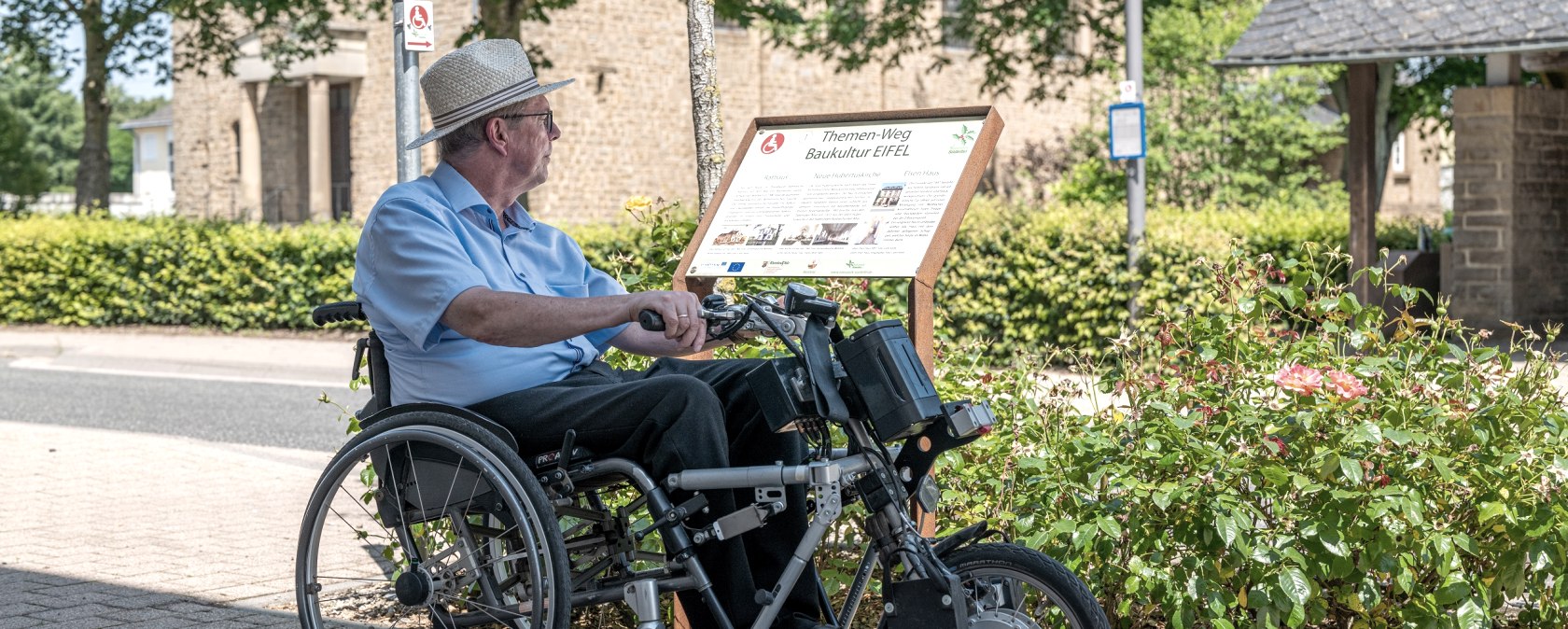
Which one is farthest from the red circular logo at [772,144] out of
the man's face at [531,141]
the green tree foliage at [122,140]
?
the green tree foliage at [122,140]

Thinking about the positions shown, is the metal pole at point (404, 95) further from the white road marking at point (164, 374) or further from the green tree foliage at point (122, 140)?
the green tree foliage at point (122, 140)

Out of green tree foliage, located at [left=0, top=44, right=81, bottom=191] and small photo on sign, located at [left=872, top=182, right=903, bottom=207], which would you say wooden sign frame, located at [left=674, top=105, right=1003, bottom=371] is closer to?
small photo on sign, located at [left=872, top=182, right=903, bottom=207]

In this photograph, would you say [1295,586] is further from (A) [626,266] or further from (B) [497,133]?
(A) [626,266]

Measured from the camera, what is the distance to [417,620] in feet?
16.5

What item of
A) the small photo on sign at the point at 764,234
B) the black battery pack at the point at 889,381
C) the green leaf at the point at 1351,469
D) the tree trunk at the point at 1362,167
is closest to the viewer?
the black battery pack at the point at 889,381

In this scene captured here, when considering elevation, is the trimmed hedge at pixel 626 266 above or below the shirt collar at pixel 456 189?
below

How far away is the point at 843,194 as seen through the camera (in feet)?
15.1

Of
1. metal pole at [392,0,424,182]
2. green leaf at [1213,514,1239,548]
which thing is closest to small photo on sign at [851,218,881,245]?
green leaf at [1213,514,1239,548]

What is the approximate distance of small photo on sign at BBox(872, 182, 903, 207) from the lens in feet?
14.8

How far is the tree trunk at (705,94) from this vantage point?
5.75 meters

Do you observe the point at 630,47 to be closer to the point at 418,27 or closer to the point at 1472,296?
the point at 1472,296

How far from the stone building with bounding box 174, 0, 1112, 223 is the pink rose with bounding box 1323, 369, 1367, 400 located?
64.7 feet

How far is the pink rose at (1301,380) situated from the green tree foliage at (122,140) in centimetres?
10843

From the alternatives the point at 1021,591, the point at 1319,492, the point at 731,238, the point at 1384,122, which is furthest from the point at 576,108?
the point at 1021,591
